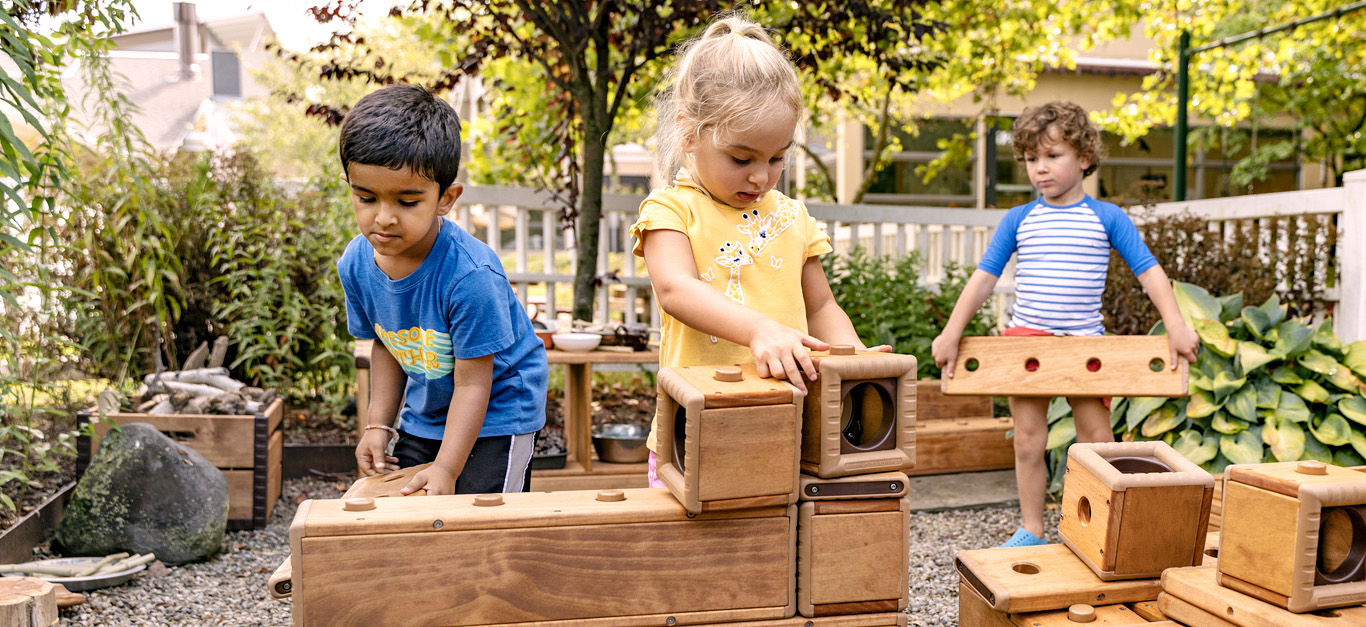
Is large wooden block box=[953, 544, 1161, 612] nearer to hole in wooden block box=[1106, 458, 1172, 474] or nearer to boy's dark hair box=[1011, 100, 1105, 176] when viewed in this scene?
hole in wooden block box=[1106, 458, 1172, 474]

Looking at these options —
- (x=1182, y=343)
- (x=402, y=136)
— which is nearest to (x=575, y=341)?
(x=402, y=136)

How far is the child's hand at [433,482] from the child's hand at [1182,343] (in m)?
2.44

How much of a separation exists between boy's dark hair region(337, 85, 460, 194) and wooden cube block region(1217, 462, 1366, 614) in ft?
5.51

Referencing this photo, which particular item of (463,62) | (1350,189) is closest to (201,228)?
(463,62)

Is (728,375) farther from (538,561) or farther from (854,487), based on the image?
(538,561)

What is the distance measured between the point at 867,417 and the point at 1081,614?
21.6 inches

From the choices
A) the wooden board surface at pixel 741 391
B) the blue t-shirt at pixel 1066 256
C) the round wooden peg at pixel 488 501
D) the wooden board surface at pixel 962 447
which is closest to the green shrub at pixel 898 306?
the wooden board surface at pixel 962 447

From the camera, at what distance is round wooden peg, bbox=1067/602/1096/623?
1.78m

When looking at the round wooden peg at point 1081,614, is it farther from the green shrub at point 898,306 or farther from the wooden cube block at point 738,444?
the green shrub at point 898,306

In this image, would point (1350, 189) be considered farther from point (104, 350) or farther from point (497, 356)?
point (104, 350)

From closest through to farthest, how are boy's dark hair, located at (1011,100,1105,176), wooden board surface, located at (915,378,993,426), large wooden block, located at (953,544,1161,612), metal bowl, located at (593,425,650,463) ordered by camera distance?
large wooden block, located at (953,544,1161,612) → boy's dark hair, located at (1011,100,1105,176) → metal bowl, located at (593,425,650,463) → wooden board surface, located at (915,378,993,426)

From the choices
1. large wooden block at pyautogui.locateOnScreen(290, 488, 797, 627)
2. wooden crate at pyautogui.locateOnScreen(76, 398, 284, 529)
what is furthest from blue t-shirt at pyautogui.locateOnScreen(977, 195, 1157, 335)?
wooden crate at pyautogui.locateOnScreen(76, 398, 284, 529)

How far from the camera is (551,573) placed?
160cm

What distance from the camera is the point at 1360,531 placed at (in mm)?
1694
